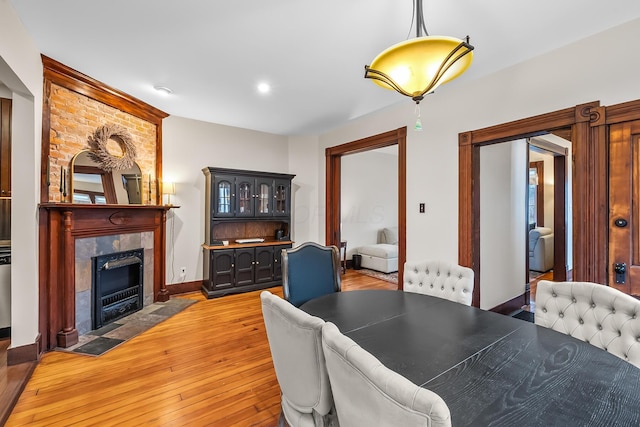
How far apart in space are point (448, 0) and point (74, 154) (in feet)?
11.9

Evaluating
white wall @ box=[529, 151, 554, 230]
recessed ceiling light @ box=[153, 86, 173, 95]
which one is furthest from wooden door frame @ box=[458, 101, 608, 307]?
white wall @ box=[529, 151, 554, 230]

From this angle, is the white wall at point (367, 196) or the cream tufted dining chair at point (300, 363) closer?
the cream tufted dining chair at point (300, 363)

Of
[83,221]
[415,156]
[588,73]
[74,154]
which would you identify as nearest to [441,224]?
[415,156]

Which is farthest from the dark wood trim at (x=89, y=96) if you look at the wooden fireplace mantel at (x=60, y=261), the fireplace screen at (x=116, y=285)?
the fireplace screen at (x=116, y=285)

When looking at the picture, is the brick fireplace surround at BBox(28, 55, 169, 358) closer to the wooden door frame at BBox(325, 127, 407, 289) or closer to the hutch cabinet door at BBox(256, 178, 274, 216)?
the hutch cabinet door at BBox(256, 178, 274, 216)

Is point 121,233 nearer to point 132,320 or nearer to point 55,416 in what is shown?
point 132,320

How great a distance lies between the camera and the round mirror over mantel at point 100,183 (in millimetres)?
2996

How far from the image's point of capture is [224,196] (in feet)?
14.1

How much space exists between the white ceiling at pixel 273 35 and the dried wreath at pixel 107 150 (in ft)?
1.64

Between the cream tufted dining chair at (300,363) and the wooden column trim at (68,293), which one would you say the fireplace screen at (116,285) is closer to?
the wooden column trim at (68,293)

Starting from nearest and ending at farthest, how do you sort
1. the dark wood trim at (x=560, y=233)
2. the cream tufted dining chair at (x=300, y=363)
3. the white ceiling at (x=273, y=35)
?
the cream tufted dining chair at (x=300, y=363) < the white ceiling at (x=273, y=35) < the dark wood trim at (x=560, y=233)

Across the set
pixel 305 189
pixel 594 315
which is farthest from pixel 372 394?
pixel 305 189

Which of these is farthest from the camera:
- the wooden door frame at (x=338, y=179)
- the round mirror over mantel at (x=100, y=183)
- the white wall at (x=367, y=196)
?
the white wall at (x=367, y=196)

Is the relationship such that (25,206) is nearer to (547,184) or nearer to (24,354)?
(24,354)
